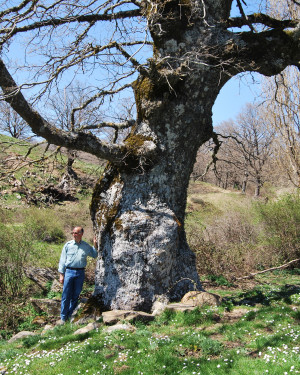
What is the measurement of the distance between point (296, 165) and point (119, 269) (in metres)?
13.7

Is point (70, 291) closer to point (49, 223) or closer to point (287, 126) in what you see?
point (49, 223)

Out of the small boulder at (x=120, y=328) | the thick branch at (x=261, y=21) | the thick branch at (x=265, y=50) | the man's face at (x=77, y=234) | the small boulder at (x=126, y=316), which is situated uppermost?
the thick branch at (x=261, y=21)

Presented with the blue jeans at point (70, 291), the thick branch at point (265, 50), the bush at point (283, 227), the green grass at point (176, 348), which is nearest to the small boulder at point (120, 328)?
the green grass at point (176, 348)

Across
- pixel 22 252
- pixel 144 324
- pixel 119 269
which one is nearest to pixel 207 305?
pixel 144 324

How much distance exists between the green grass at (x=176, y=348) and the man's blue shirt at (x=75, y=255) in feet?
4.70

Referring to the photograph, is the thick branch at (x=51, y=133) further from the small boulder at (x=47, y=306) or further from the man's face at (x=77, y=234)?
the small boulder at (x=47, y=306)

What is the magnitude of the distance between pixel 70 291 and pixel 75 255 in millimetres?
757

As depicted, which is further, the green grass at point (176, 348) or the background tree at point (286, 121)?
the background tree at point (286, 121)

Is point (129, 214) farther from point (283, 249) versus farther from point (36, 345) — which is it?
point (283, 249)

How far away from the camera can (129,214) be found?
6.06 metres

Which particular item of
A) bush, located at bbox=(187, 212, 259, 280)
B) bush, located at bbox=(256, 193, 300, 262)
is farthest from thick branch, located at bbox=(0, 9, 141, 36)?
bush, located at bbox=(256, 193, 300, 262)

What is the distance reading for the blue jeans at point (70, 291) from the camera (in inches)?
266

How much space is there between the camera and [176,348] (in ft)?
14.2

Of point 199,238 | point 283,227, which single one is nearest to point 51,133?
point 199,238
